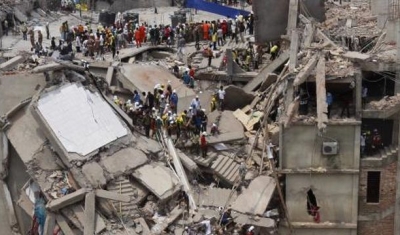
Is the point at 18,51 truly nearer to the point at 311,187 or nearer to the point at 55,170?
the point at 55,170

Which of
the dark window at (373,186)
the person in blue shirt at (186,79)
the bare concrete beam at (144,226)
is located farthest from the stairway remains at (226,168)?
the person in blue shirt at (186,79)

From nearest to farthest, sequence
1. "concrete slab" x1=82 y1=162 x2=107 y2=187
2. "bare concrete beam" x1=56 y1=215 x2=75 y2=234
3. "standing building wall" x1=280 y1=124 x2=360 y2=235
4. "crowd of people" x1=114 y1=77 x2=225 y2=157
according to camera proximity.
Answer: "bare concrete beam" x1=56 y1=215 x2=75 y2=234, "concrete slab" x1=82 y1=162 x2=107 y2=187, "standing building wall" x1=280 y1=124 x2=360 y2=235, "crowd of people" x1=114 y1=77 x2=225 y2=157

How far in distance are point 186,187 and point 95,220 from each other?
12.0 feet

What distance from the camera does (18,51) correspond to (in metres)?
38.1

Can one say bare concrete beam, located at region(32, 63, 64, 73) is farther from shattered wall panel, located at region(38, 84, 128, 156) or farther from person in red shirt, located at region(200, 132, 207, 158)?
A: person in red shirt, located at region(200, 132, 207, 158)

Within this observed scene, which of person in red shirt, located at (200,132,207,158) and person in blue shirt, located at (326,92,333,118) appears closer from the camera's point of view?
person in blue shirt, located at (326,92,333,118)

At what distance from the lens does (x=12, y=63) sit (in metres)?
33.2

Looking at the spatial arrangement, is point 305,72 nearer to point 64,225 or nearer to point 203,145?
point 203,145

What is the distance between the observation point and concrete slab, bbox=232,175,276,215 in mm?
28922

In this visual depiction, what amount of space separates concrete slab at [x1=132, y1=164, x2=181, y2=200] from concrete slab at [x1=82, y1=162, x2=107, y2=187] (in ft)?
4.00

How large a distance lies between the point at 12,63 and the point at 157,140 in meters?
7.27

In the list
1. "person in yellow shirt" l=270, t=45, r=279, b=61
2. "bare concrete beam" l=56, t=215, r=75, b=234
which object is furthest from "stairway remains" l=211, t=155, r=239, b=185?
"person in yellow shirt" l=270, t=45, r=279, b=61

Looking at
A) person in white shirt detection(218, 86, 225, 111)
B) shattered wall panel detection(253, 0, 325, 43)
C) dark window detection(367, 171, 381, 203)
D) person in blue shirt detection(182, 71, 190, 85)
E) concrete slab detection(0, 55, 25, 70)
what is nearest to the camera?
dark window detection(367, 171, 381, 203)

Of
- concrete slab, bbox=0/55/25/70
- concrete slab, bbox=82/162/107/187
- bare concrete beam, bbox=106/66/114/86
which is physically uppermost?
concrete slab, bbox=0/55/25/70
